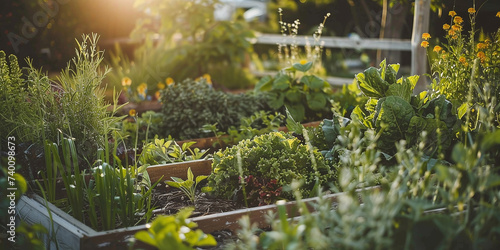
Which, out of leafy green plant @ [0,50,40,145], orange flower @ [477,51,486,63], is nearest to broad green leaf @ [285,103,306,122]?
orange flower @ [477,51,486,63]

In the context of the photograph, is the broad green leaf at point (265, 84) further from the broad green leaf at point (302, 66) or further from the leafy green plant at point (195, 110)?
the broad green leaf at point (302, 66)

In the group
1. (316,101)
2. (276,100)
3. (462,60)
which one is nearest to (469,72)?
(462,60)

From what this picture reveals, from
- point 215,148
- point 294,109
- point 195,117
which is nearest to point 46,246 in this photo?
point 215,148

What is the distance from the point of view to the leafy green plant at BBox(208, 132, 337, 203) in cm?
258

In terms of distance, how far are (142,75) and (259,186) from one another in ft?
13.5

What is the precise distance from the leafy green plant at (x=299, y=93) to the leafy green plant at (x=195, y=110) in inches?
10.2

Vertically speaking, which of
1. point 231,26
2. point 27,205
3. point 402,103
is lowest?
point 27,205

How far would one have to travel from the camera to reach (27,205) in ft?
7.73

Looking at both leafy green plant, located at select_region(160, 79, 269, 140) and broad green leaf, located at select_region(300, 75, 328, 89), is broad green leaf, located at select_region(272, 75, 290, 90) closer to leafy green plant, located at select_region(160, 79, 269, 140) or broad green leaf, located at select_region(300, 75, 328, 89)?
broad green leaf, located at select_region(300, 75, 328, 89)

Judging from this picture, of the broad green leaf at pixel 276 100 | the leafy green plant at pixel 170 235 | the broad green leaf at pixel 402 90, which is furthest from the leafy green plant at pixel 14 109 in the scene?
the broad green leaf at pixel 276 100

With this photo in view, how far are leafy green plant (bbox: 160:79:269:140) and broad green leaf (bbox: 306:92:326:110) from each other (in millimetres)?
511

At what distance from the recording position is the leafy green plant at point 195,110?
4.21m

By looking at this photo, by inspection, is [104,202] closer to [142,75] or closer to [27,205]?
[27,205]

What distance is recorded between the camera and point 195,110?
14.0 ft
